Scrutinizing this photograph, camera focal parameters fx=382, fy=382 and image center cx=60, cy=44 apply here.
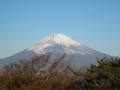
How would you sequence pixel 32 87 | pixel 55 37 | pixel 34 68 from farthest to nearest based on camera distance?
1. pixel 55 37
2. pixel 34 68
3. pixel 32 87

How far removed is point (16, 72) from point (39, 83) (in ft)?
3.04

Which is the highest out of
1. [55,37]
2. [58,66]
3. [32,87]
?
[55,37]

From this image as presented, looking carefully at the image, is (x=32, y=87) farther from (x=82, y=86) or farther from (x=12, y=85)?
(x=82, y=86)

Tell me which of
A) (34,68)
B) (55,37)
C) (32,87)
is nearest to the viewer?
(32,87)

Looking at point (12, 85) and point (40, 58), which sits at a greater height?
point (40, 58)

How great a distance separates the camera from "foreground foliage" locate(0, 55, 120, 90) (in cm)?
1260

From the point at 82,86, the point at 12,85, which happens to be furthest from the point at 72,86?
the point at 12,85

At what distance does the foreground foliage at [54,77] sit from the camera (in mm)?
12602

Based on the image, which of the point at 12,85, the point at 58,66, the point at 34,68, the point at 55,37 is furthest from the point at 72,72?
the point at 55,37

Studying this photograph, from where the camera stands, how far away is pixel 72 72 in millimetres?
13688

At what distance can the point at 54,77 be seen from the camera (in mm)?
13039

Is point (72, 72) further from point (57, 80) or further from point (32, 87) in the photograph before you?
point (32, 87)

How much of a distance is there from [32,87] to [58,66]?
158 cm

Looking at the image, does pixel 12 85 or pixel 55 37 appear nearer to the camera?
pixel 12 85
